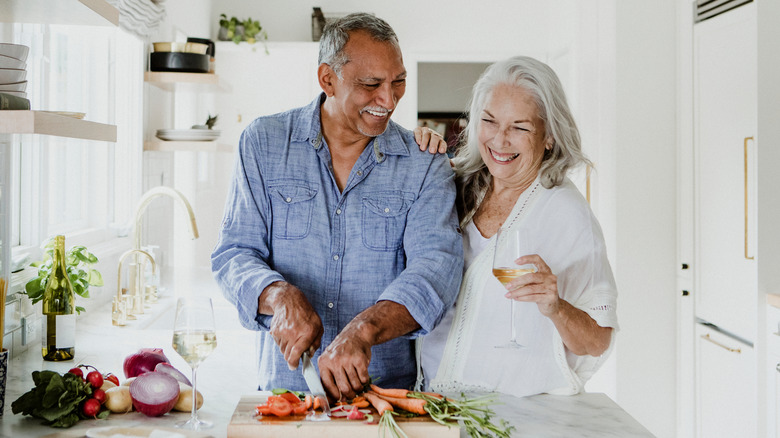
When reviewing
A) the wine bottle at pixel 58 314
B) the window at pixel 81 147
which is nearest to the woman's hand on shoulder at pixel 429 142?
the wine bottle at pixel 58 314

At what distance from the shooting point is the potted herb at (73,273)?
219 centimetres

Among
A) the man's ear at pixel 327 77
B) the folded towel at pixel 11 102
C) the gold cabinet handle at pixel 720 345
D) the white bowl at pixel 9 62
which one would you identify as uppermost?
the man's ear at pixel 327 77

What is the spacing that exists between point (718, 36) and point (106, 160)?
2755 millimetres

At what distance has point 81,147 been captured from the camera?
3275 millimetres

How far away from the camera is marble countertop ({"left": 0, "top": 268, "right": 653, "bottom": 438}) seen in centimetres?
143

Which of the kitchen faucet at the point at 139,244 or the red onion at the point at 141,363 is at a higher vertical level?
the kitchen faucet at the point at 139,244

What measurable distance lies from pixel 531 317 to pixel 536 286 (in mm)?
238

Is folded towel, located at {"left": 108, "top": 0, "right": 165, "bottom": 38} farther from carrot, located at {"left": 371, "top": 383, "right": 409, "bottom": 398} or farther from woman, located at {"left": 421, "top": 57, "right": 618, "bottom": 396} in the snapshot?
carrot, located at {"left": 371, "top": 383, "right": 409, "bottom": 398}

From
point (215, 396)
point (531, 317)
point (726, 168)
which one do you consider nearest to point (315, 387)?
point (215, 396)

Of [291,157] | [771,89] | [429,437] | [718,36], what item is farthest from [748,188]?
[429,437]

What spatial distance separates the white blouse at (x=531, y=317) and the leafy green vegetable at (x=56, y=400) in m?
0.77

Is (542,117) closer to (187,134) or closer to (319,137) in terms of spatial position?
(319,137)

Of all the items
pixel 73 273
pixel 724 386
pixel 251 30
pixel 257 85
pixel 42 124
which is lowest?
pixel 724 386

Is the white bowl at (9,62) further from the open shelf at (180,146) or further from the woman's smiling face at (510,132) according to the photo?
the open shelf at (180,146)
